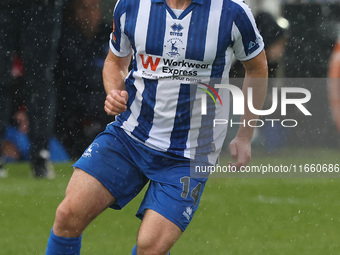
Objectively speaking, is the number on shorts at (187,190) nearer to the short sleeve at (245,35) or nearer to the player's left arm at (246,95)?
the player's left arm at (246,95)

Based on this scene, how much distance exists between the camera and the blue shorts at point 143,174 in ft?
12.7

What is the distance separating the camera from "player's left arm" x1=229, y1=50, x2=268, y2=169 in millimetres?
4098

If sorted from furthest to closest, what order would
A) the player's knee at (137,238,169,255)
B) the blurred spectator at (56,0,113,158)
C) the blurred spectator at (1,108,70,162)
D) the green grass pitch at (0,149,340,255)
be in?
the blurred spectator at (56,0,113,158) → the blurred spectator at (1,108,70,162) → the green grass pitch at (0,149,340,255) → the player's knee at (137,238,169,255)

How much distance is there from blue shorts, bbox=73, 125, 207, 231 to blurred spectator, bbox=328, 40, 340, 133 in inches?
233

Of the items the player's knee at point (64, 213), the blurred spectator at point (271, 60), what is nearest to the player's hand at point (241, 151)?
the player's knee at point (64, 213)

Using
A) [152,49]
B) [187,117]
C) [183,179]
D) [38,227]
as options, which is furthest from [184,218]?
[38,227]

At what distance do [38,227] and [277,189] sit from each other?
2.42 m

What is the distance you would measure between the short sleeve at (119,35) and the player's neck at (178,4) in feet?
0.69

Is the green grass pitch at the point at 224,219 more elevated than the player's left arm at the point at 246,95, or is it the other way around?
the player's left arm at the point at 246,95

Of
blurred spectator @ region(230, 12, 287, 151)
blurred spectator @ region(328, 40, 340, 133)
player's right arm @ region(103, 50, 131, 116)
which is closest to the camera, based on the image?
player's right arm @ region(103, 50, 131, 116)

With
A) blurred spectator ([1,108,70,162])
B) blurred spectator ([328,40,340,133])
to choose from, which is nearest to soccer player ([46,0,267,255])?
blurred spectator ([1,108,70,162])

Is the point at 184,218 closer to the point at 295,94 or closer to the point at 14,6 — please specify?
the point at 14,6

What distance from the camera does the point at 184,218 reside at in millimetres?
3859

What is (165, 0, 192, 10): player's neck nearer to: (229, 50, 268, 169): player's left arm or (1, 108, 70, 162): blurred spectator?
(229, 50, 268, 169): player's left arm
